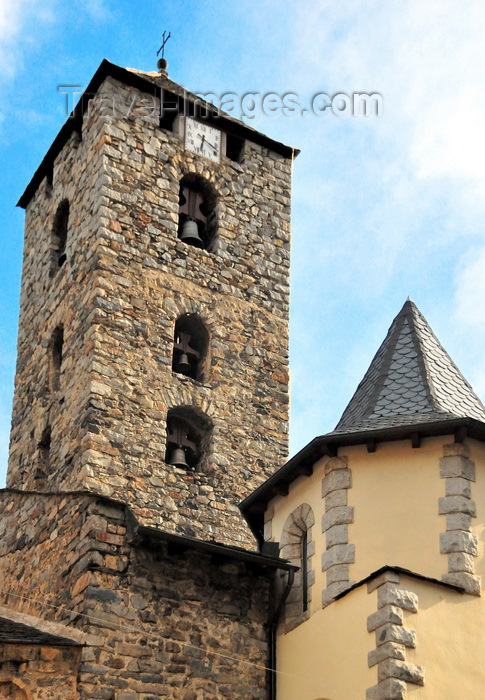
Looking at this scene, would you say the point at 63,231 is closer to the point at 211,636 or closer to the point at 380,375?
the point at 380,375

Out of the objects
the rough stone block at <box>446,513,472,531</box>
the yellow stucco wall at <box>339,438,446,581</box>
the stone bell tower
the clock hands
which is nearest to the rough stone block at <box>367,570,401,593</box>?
the yellow stucco wall at <box>339,438,446,581</box>

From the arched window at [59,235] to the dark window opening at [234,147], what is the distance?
319 centimetres

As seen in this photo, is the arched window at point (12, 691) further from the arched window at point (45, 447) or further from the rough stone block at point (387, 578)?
the arched window at point (45, 447)

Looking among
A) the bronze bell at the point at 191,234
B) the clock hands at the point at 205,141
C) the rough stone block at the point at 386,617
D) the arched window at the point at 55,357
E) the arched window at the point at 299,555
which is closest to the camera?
the rough stone block at the point at 386,617

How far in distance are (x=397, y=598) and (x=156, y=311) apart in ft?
27.1

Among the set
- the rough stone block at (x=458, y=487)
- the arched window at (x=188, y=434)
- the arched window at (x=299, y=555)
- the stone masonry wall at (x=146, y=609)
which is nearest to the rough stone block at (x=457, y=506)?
the rough stone block at (x=458, y=487)

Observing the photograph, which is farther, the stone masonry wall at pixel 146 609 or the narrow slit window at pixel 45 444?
the narrow slit window at pixel 45 444

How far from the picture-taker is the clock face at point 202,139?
23.5 metres

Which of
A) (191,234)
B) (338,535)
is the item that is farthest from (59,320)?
(338,535)

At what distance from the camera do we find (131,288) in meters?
21.2

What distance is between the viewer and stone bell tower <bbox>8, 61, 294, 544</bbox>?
2009 centimetres

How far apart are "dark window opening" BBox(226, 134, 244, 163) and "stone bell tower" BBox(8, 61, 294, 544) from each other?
26 mm

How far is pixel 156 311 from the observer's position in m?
21.3

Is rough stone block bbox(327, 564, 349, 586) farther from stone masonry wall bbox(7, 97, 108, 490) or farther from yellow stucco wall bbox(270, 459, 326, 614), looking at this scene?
stone masonry wall bbox(7, 97, 108, 490)
